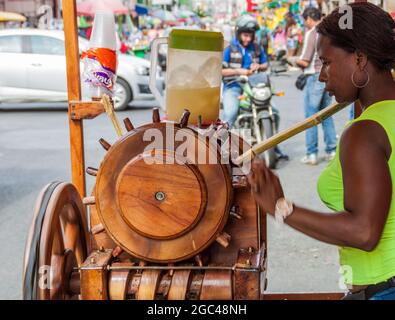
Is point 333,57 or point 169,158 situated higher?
point 333,57

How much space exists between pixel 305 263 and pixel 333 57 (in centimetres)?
255

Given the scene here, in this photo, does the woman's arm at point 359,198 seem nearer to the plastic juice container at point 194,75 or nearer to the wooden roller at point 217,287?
the wooden roller at point 217,287

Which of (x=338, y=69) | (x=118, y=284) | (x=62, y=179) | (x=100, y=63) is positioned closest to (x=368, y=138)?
(x=338, y=69)

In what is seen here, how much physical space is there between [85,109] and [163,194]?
67cm

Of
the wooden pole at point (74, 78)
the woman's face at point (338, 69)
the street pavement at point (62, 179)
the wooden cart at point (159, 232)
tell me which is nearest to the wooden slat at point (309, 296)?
the wooden cart at point (159, 232)

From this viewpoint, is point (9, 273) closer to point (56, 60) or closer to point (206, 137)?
point (206, 137)

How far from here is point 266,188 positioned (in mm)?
1445

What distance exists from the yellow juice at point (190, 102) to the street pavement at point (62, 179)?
1.62 metres

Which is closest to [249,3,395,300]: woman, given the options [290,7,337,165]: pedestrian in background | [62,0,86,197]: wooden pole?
[62,0,86,197]: wooden pole

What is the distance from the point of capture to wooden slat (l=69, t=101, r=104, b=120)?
2203 millimetres

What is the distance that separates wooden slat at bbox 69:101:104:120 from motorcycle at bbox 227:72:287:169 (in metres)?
4.17

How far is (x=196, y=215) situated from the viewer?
67.1 inches

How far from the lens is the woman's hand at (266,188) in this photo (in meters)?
1.44
